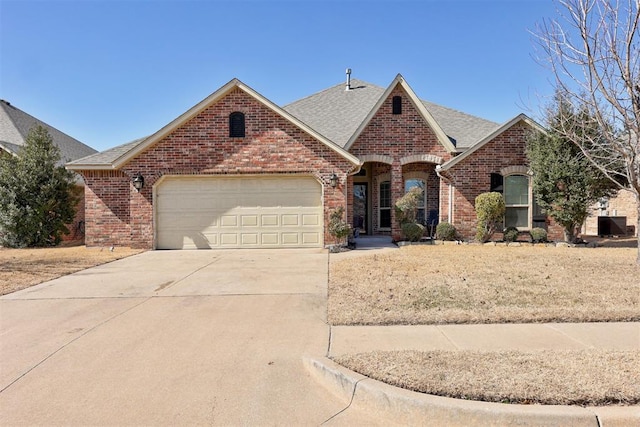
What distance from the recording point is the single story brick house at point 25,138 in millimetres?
16828

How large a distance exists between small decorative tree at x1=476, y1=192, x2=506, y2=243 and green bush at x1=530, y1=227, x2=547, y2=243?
1191 mm

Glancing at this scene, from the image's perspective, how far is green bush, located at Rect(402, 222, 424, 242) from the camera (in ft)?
44.9

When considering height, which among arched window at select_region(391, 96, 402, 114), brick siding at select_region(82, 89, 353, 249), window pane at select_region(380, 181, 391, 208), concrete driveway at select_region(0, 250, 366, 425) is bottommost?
concrete driveway at select_region(0, 250, 366, 425)

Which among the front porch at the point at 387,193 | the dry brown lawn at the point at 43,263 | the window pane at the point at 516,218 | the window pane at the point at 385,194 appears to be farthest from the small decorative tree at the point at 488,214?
the dry brown lawn at the point at 43,263

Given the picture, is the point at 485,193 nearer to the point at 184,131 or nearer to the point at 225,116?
the point at 225,116

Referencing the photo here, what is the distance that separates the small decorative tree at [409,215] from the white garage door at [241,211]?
10.6 feet

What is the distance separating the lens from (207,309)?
18.9ft

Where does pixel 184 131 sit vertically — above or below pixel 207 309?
above

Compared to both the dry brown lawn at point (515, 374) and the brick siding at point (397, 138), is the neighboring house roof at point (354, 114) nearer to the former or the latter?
the brick siding at point (397, 138)

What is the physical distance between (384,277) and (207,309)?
356cm

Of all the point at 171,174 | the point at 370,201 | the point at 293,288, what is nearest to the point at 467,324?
the point at 293,288

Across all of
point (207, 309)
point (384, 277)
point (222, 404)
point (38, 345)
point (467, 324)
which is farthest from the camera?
point (384, 277)

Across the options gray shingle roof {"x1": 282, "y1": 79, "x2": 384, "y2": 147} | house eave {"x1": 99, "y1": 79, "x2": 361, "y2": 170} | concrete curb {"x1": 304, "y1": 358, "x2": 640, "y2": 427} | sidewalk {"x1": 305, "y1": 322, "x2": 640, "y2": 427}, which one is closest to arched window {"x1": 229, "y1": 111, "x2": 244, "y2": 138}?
house eave {"x1": 99, "y1": 79, "x2": 361, "y2": 170}

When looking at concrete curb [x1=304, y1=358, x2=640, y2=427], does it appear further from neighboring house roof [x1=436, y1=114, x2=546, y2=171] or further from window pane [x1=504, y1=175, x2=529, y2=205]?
window pane [x1=504, y1=175, x2=529, y2=205]
